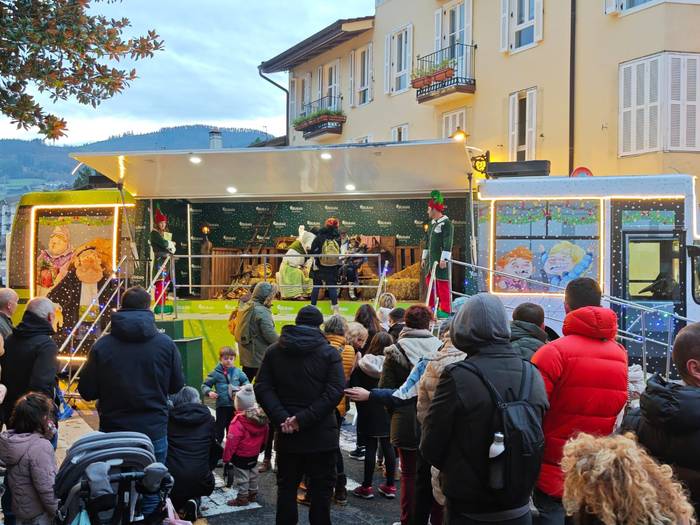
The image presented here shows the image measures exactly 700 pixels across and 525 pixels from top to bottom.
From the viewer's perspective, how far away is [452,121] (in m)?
21.5

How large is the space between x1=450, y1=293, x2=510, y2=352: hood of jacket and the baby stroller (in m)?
1.49

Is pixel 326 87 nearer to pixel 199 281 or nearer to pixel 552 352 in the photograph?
pixel 199 281

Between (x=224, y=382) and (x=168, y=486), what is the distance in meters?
3.74

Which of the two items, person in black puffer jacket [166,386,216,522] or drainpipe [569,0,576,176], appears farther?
drainpipe [569,0,576,176]

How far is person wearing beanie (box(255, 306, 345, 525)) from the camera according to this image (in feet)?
15.7

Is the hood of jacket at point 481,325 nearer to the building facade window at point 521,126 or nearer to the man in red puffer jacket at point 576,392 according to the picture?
the man in red puffer jacket at point 576,392

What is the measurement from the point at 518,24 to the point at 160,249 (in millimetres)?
11236

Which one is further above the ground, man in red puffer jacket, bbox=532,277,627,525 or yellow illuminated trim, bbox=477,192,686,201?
yellow illuminated trim, bbox=477,192,686,201

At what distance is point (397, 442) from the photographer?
5273 millimetres

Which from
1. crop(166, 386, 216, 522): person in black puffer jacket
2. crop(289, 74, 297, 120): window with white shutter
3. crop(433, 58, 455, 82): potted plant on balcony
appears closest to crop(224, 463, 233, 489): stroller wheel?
crop(166, 386, 216, 522): person in black puffer jacket

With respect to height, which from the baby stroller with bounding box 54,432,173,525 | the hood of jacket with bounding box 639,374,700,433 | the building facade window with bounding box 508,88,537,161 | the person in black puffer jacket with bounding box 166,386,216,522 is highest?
the building facade window with bounding box 508,88,537,161

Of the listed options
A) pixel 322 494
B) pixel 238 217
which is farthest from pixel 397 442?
pixel 238 217

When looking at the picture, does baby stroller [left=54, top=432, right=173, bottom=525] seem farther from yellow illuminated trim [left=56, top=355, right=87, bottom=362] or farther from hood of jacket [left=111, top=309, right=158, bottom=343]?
yellow illuminated trim [left=56, top=355, right=87, bottom=362]

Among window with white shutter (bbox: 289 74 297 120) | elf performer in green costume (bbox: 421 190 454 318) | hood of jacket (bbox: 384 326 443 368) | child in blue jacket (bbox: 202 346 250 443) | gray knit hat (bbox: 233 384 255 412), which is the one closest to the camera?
hood of jacket (bbox: 384 326 443 368)
